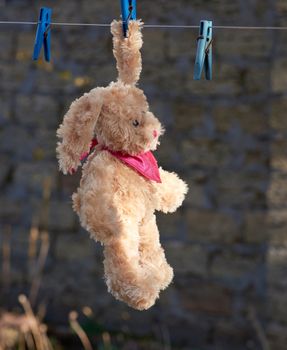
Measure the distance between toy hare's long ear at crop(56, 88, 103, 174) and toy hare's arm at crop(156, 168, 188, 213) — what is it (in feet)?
0.67

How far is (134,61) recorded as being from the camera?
4.29ft

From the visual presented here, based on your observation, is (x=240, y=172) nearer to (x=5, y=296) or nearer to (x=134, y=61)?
(x=5, y=296)

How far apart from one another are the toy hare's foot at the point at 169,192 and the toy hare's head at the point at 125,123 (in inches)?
5.1

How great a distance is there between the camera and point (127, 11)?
1.28 meters

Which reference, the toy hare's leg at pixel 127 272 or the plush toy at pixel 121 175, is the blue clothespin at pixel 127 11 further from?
the toy hare's leg at pixel 127 272

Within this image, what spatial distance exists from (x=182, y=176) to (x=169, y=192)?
2.15m

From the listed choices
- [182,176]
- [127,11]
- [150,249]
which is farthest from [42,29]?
[182,176]

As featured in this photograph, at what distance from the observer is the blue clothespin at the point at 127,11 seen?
4.12 feet

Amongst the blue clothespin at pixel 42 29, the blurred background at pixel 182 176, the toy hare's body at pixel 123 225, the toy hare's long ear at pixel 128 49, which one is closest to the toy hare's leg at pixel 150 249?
the toy hare's body at pixel 123 225

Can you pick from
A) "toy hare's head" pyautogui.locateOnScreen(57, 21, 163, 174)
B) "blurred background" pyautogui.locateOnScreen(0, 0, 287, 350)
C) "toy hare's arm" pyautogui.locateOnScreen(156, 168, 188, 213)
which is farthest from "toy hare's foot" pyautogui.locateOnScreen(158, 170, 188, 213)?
"blurred background" pyautogui.locateOnScreen(0, 0, 287, 350)

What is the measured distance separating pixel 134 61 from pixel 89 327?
2738 millimetres

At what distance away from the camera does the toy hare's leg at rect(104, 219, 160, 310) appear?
1.20 metres

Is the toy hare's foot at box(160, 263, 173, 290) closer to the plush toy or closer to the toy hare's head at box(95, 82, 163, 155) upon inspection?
the plush toy

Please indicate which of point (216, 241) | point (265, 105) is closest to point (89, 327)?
point (216, 241)
